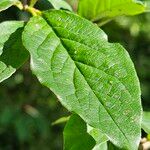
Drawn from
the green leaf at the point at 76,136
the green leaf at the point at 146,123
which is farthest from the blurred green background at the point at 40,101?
the green leaf at the point at 76,136

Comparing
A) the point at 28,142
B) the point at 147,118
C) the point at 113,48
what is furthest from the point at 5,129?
the point at 113,48

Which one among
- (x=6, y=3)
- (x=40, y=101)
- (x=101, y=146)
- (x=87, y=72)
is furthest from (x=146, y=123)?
(x=40, y=101)

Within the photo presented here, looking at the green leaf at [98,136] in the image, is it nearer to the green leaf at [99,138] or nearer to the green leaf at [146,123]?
the green leaf at [99,138]

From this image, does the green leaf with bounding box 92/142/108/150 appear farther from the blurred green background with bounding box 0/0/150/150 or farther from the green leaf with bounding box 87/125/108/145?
the blurred green background with bounding box 0/0/150/150

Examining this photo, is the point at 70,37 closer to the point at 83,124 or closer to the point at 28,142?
the point at 83,124

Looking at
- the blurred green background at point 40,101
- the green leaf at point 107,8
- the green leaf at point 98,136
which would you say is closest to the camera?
the green leaf at point 98,136

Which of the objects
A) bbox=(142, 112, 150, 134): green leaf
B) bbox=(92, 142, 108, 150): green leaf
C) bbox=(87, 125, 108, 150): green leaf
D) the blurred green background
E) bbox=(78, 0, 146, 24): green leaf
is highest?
bbox=(78, 0, 146, 24): green leaf

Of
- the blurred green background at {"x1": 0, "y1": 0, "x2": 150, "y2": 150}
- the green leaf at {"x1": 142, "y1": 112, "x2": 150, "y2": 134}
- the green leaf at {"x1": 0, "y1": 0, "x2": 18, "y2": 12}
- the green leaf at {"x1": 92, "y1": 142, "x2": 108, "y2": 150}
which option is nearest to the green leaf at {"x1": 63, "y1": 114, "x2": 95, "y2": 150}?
the green leaf at {"x1": 92, "y1": 142, "x2": 108, "y2": 150}
